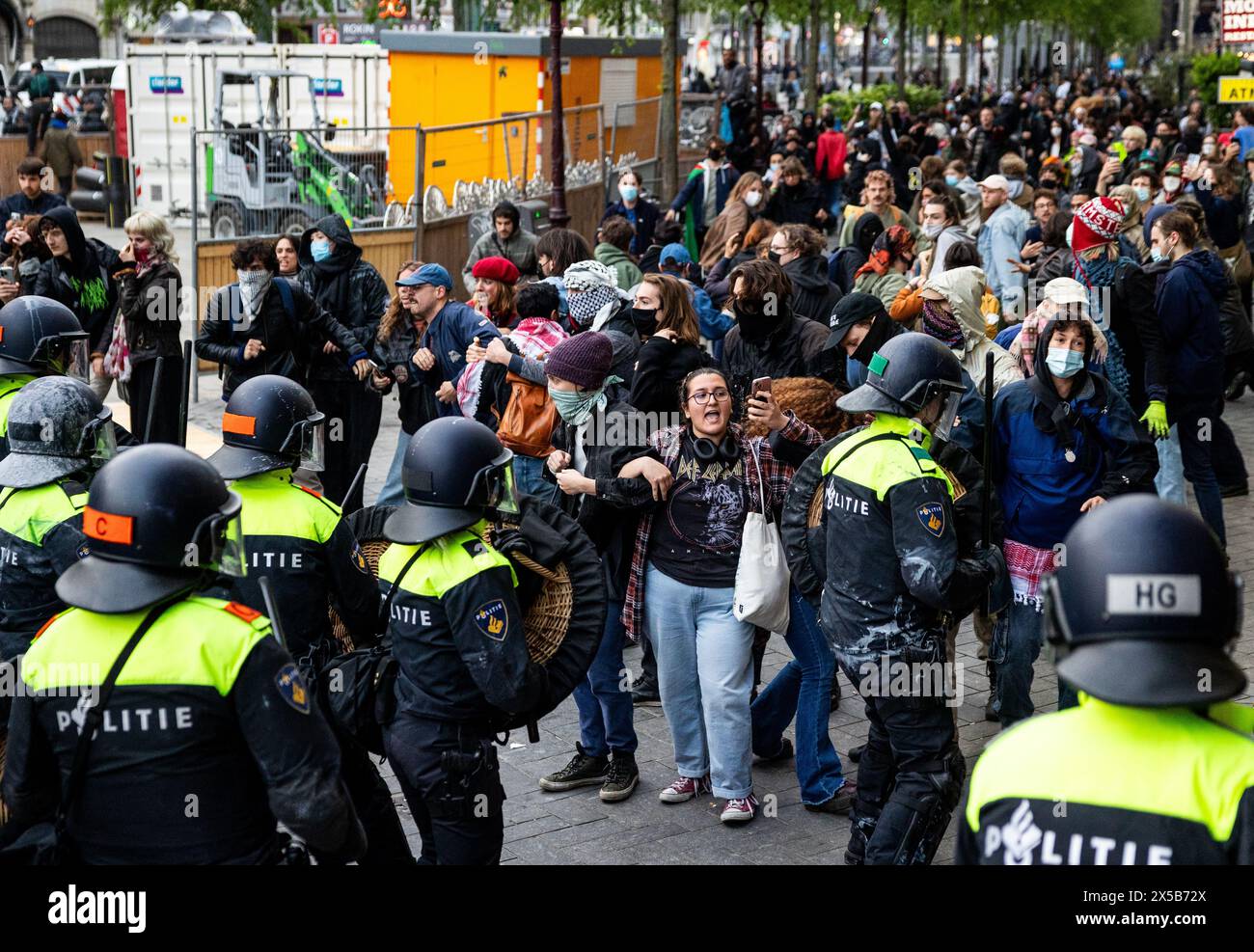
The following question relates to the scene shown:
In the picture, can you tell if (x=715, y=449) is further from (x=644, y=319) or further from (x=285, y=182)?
(x=285, y=182)

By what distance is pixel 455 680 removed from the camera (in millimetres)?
4496

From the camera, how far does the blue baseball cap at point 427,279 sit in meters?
8.56

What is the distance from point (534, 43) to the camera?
829 inches

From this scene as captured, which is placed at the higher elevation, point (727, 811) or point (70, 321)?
point (70, 321)

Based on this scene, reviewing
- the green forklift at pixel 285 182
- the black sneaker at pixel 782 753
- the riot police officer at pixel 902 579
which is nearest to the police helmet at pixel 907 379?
the riot police officer at pixel 902 579

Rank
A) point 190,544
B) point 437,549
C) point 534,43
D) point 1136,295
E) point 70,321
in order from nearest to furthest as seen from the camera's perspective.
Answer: point 190,544
point 437,549
point 70,321
point 1136,295
point 534,43

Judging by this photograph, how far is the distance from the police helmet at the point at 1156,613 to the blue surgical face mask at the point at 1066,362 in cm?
356

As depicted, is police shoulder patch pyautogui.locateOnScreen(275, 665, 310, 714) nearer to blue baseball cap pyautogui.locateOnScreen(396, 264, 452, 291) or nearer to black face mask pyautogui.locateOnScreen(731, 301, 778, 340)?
black face mask pyautogui.locateOnScreen(731, 301, 778, 340)

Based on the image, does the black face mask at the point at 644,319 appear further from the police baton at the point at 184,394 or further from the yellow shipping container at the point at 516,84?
the yellow shipping container at the point at 516,84

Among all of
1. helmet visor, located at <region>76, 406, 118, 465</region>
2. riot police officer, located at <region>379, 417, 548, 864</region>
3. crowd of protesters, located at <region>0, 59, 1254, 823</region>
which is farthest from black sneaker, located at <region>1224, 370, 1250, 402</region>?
helmet visor, located at <region>76, 406, 118, 465</region>

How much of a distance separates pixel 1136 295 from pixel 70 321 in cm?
518
